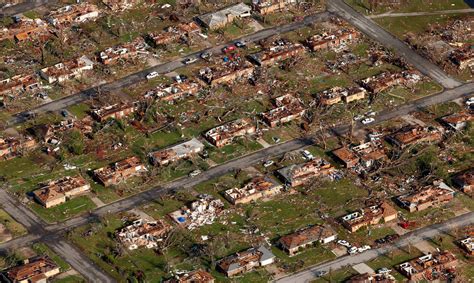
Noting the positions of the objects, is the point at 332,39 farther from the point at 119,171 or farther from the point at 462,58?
the point at 119,171

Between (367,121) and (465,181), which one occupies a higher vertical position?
(367,121)

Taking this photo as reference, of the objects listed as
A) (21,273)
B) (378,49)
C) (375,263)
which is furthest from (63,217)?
(378,49)

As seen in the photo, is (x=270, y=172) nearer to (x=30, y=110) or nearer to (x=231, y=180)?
(x=231, y=180)

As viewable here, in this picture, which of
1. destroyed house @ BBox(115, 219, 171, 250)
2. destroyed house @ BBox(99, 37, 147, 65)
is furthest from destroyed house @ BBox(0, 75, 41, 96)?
destroyed house @ BBox(115, 219, 171, 250)

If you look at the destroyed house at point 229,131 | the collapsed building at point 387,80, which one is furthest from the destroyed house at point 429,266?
the collapsed building at point 387,80

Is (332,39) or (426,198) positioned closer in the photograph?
(426,198)

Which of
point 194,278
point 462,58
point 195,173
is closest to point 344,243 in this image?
point 194,278
